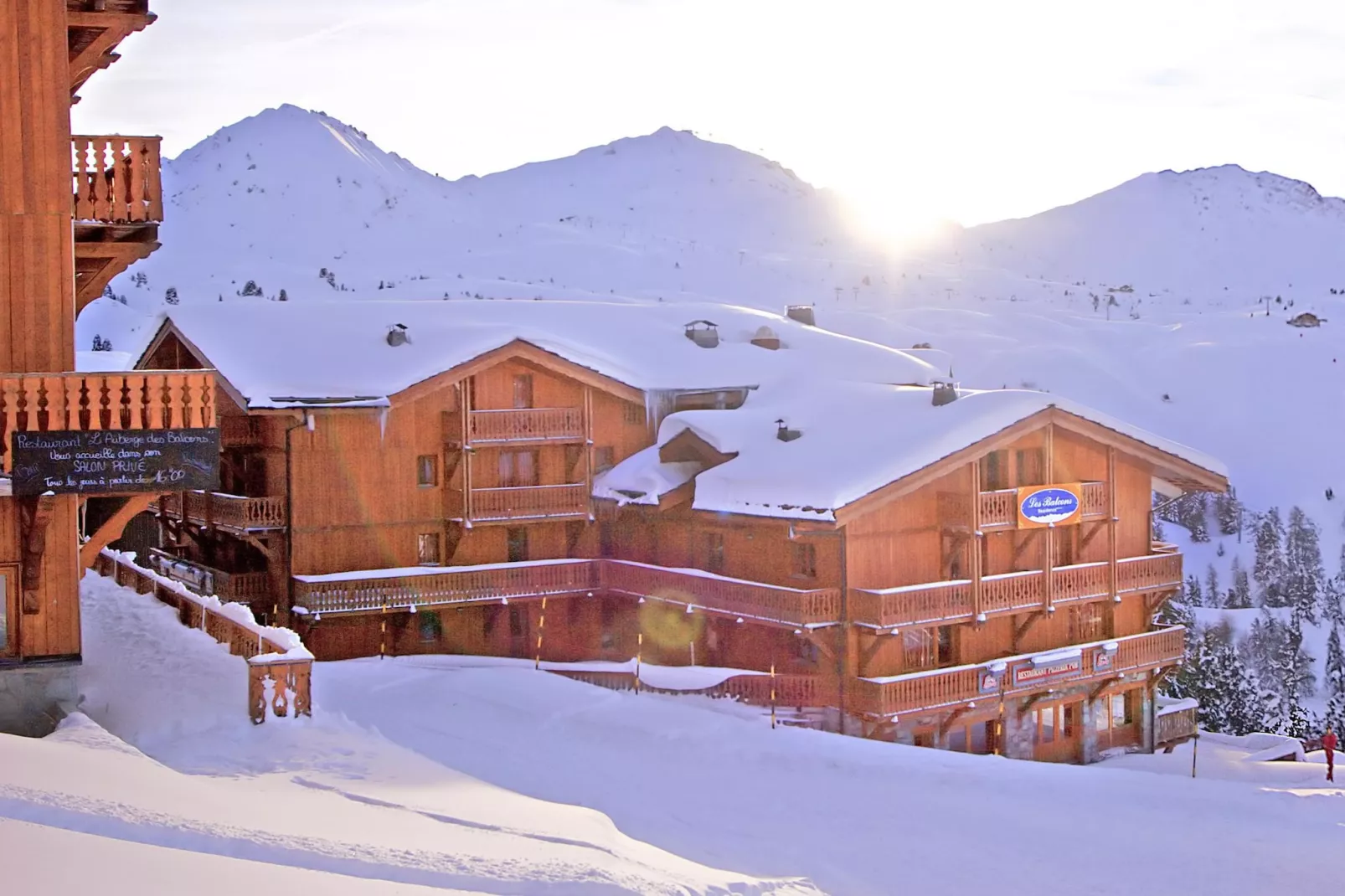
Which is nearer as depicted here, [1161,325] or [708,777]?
[708,777]

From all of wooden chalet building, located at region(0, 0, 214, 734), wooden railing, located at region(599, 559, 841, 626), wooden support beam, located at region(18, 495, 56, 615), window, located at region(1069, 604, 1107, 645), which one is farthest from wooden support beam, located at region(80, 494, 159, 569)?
window, located at region(1069, 604, 1107, 645)

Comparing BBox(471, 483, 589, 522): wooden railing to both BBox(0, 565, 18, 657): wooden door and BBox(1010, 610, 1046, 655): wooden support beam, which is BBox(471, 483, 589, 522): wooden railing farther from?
BBox(0, 565, 18, 657): wooden door

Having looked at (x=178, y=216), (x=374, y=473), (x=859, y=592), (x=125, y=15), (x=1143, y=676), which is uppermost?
(x=178, y=216)

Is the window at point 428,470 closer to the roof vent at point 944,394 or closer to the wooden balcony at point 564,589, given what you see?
the wooden balcony at point 564,589

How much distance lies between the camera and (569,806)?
20188mm

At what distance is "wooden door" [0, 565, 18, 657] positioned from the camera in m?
20.7

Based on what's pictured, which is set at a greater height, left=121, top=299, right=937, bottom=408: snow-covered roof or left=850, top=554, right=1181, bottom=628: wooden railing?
left=121, top=299, right=937, bottom=408: snow-covered roof

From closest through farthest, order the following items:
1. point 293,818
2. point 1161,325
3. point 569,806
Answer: point 293,818
point 569,806
point 1161,325

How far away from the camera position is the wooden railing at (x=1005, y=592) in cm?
3366

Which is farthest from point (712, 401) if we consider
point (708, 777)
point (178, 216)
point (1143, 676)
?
point (178, 216)

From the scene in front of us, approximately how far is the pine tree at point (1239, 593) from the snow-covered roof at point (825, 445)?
7099 cm

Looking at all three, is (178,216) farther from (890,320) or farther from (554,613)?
(554,613)

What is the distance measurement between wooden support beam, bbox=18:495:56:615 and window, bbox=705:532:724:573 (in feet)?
65.8

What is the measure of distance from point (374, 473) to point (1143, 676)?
860 inches
